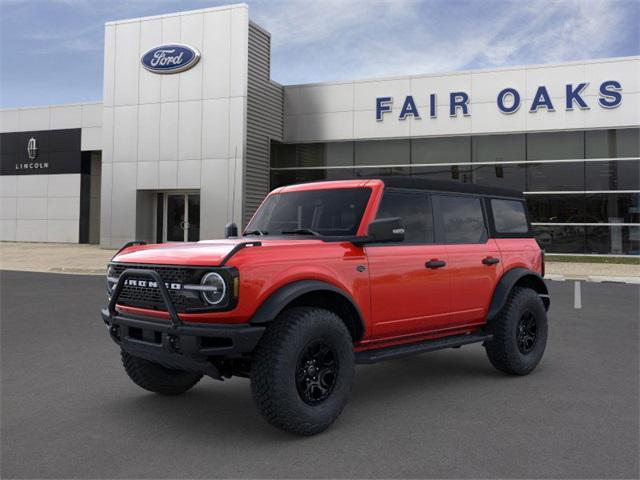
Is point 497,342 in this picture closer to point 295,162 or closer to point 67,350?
point 67,350

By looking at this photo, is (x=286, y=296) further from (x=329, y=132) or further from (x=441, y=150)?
(x=329, y=132)

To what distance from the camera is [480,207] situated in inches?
233

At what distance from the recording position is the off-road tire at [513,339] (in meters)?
5.63

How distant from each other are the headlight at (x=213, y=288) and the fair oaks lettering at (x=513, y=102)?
2112 cm

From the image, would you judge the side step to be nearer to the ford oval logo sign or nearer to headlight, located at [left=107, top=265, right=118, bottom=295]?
headlight, located at [left=107, top=265, right=118, bottom=295]

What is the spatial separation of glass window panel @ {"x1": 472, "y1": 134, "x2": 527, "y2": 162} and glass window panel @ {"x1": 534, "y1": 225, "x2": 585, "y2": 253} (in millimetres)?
2950

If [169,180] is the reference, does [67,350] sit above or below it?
below

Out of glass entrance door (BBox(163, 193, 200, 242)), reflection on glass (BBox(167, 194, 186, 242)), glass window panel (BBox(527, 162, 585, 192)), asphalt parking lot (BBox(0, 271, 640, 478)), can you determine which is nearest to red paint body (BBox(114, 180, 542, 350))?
asphalt parking lot (BBox(0, 271, 640, 478))

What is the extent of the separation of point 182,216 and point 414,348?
2205cm

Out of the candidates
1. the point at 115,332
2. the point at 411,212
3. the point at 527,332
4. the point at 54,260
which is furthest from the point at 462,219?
the point at 54,260

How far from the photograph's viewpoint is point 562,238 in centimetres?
2248

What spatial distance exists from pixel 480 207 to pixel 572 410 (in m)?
2.12

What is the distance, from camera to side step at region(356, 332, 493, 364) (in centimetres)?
454

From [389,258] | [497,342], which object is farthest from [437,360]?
[389,258]
